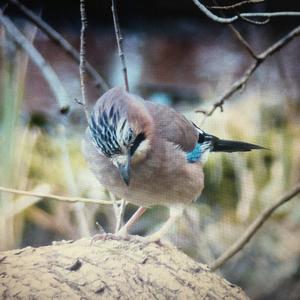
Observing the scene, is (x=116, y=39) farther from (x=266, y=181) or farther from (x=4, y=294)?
(x=4, y=294)

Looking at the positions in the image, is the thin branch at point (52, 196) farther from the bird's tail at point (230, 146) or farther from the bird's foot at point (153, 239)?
the bird's tail at point (230, 146)

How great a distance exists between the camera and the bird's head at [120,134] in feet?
4.85

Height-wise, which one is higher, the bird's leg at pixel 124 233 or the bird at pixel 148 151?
the bird at pixel 148 151

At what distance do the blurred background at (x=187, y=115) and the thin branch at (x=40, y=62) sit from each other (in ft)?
0.05

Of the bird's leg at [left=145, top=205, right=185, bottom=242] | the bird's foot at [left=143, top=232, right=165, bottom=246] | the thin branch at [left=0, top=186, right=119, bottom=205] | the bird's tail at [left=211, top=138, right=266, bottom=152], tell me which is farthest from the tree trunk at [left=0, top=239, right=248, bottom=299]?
the bird's tail at [left=211, top=138, right=266, bottom=152]

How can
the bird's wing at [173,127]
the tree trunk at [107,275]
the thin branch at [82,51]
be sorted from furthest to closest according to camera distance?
the thin branch at [82,51] → the bird's wing at [173,127] → the tree trunk at [107,275]

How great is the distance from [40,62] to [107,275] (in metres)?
0.77

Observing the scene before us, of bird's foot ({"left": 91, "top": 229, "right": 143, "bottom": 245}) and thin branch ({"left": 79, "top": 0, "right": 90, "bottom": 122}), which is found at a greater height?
thin branch ({"left": 79, "top": 0, "right": 90, "bottom": 122})

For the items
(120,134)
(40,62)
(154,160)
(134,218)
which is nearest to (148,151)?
(154,160)

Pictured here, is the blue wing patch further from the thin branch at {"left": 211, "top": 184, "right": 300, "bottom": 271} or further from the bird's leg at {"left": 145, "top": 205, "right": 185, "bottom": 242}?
the thin branch at {"left": 211, "top": 184, "right": 300, "bottom": 271}

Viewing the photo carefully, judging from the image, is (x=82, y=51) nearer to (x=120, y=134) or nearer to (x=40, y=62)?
(x=40, y=62)

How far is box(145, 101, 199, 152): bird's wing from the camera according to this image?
1.65 m

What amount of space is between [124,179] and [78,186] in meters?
0.29

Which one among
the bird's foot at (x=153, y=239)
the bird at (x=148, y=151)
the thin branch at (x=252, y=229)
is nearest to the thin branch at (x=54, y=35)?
the bird at (x=148, y=151)
